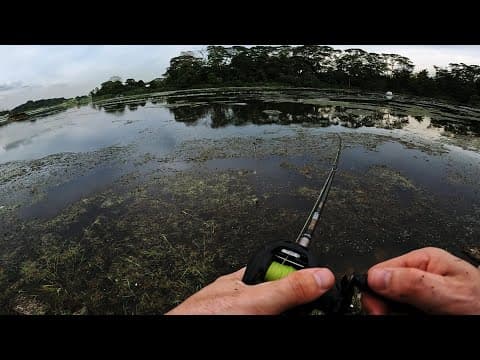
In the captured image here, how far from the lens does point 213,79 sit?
53.8 meters

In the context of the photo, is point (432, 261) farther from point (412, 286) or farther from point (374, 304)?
point (374, 304)

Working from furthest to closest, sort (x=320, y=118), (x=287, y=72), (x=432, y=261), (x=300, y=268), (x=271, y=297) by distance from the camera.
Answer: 1. (x=287, y=72)
2. (x=320, y=118)
3. (x=300, y=268)
4. (x=432, y=261)
5. (x=271, y=297)

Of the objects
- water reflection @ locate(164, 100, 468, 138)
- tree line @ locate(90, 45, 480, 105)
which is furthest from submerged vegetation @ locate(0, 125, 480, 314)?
tree line @ locate(90, 45, 480, 105)

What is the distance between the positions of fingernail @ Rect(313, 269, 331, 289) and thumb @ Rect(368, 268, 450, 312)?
0.87ft

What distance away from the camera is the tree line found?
161 ft

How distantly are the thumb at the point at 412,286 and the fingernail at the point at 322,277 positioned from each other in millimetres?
265

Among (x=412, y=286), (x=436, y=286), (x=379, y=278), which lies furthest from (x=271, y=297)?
(x=436, y=286)

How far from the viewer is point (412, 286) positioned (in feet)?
4.35

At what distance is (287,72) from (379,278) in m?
60.4

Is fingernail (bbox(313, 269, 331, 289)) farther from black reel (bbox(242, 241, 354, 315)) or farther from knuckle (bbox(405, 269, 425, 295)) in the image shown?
knuckle (bbox(405, 269, 425, 295))

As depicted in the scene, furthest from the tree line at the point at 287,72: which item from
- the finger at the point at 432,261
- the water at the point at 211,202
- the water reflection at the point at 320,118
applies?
the finger at the point at 432,261

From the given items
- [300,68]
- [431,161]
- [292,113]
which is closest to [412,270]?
[431,161]

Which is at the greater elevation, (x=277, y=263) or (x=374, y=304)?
(x=277, y=263)
